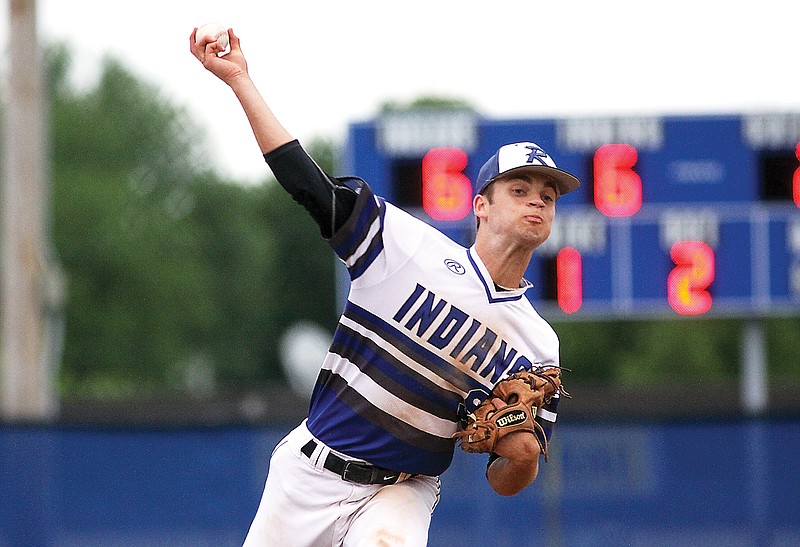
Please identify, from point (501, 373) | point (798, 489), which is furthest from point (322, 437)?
point (798, 489)

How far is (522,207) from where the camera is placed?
13.4 ft

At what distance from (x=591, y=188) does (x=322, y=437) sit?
8.33 meters

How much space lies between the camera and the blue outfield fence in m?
8.88

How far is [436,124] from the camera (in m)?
12.2

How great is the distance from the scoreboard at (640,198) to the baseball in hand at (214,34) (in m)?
8.13

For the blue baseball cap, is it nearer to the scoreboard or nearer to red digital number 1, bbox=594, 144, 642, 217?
the scoreboard

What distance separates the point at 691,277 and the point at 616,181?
1.17m

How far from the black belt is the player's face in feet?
2.81

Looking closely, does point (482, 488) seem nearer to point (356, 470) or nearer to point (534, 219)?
point (356, 470)

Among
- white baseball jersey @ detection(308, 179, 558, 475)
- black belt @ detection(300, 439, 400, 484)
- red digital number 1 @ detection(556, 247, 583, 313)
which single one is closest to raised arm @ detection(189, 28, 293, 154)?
white baseball jersey @ detection(308, 179, 558, 475)

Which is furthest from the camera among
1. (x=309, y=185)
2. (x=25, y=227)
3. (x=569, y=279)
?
(x=569, y=279)

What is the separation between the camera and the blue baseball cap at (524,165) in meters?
4.08

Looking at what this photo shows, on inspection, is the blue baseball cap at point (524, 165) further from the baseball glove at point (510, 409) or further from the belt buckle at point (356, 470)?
the belt buckle at point (356, 470)

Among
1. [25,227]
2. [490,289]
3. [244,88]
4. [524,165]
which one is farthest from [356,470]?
[25,227]
